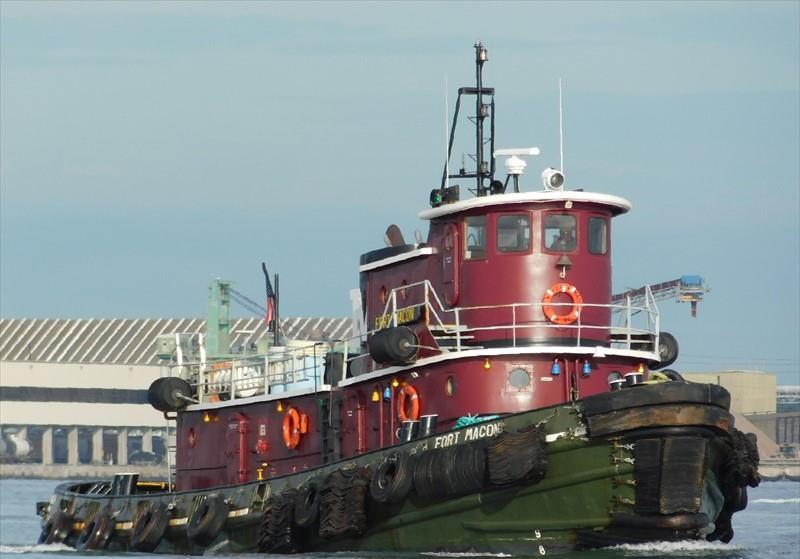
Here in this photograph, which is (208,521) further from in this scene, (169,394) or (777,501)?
(777,501)

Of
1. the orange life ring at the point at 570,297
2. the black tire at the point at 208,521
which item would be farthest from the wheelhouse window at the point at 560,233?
the black tire at the point at 208,521

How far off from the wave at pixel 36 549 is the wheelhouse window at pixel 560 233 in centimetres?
1189

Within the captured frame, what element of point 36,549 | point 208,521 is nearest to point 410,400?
point 208,521

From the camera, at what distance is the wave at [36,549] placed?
3002 cm

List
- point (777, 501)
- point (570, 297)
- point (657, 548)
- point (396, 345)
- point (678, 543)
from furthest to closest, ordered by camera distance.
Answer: point (777, 501) < point (570, 297) < point (396, 345) < point (678, 543) < point (657, 548)

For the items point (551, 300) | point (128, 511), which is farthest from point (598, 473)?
point (128, 511)

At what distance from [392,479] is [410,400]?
67.7 inches

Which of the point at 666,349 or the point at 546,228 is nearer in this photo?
the point at 546,228

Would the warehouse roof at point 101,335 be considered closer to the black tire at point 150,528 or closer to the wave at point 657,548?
the black tire at point 150,528

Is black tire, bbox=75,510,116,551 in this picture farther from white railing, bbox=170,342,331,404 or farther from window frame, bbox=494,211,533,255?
window frame, bbox=494,211,533,255

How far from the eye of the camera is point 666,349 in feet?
82.5

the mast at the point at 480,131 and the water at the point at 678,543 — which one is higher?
the mast at the point at 480,131

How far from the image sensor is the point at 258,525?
2458 cm

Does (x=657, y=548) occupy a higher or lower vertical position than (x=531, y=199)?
lower
